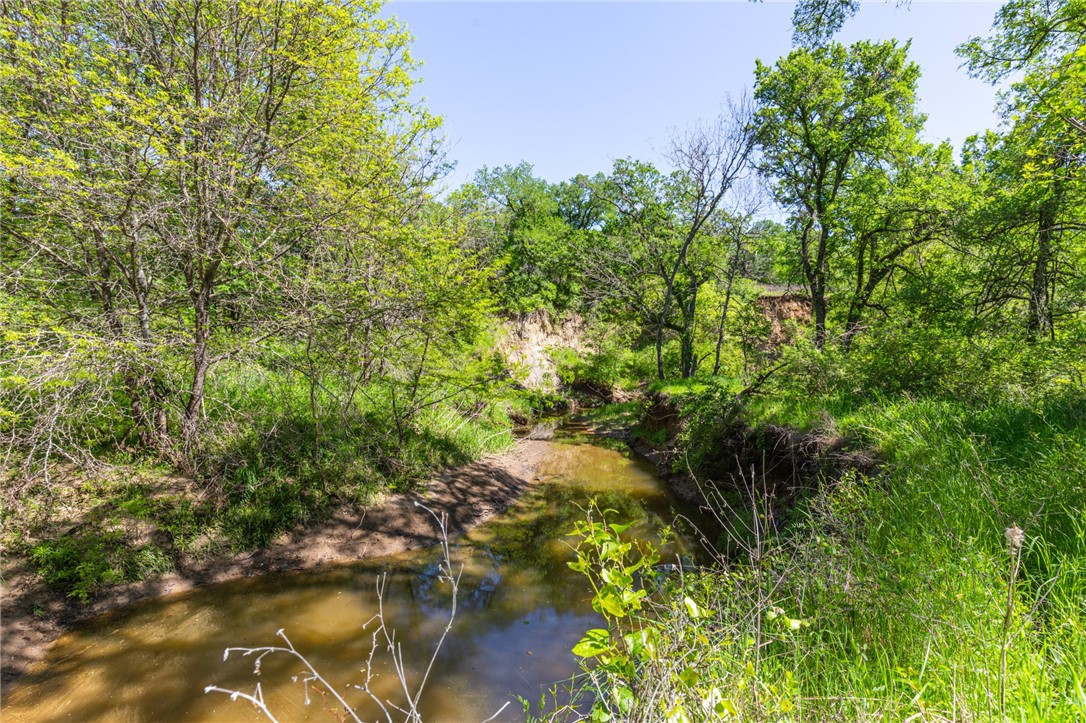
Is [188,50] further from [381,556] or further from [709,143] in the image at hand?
[709,143]

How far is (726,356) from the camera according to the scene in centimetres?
1955

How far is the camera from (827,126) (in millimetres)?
12711

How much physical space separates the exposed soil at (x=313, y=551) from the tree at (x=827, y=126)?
29.0ft

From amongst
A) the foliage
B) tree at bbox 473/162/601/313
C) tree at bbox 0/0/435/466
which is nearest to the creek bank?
tree at bbox 0/0/435/466

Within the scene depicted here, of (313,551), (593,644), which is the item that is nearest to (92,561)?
(313,551)

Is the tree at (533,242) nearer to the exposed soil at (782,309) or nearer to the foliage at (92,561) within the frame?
the exposed soil at (782,309)

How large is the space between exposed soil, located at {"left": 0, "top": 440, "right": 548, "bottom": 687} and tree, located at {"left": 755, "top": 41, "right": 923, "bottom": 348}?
29.0ft

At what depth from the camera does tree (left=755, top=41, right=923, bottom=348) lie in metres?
12.1

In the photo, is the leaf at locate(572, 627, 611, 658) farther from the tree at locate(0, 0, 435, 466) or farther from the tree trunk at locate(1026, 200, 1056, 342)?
the tree trunk at locate(1026, 200, 1056, 342)

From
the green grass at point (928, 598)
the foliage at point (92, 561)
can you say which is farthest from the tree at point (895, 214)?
the foliage at point (92, 561)

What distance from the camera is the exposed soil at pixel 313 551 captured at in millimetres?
4539

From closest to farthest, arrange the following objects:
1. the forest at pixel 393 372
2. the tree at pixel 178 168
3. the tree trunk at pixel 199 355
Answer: the forest at pixel 393 372
the tree at pixel 178 168
the tree trunk at pixel 199 355

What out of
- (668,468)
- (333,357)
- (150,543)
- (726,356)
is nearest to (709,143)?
(726,356)

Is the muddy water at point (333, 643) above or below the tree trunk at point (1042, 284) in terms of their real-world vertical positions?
below
